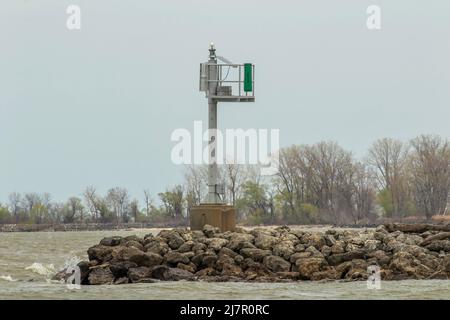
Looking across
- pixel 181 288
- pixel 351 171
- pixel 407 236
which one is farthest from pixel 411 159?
pixel 181 288

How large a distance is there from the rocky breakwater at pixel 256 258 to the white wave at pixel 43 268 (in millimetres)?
2306

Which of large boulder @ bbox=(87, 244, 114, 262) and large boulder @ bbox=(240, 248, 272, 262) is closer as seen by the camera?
large boulder @ bbox=(240, 248, 272, 262)

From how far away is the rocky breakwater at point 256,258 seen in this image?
23.6 metres

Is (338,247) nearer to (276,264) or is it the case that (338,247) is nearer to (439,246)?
(276,264)

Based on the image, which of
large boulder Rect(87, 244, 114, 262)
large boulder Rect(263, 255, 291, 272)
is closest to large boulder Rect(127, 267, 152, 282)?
large boulder Rect(87, 244, 114, 262)

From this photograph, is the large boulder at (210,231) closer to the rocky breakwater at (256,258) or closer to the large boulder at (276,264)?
the rocky breakwater at (256,258)

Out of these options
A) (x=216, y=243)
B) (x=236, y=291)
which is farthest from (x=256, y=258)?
(x=236, y=291)

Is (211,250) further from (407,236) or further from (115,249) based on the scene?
(407,236)

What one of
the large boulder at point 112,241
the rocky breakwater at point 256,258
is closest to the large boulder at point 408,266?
the rocky breakwater at point 256,258

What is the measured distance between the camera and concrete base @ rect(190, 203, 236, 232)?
2734cm

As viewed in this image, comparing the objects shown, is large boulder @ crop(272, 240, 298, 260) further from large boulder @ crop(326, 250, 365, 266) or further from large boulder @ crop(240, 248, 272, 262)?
large boulder @ crop(326, 250, 365, 266)

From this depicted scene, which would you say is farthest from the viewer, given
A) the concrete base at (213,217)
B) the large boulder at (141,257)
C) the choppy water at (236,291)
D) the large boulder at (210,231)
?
the concrete base at (213,217)

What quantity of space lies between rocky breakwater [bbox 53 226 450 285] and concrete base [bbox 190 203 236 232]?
1.14m

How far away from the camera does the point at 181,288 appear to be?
72.0 feet
